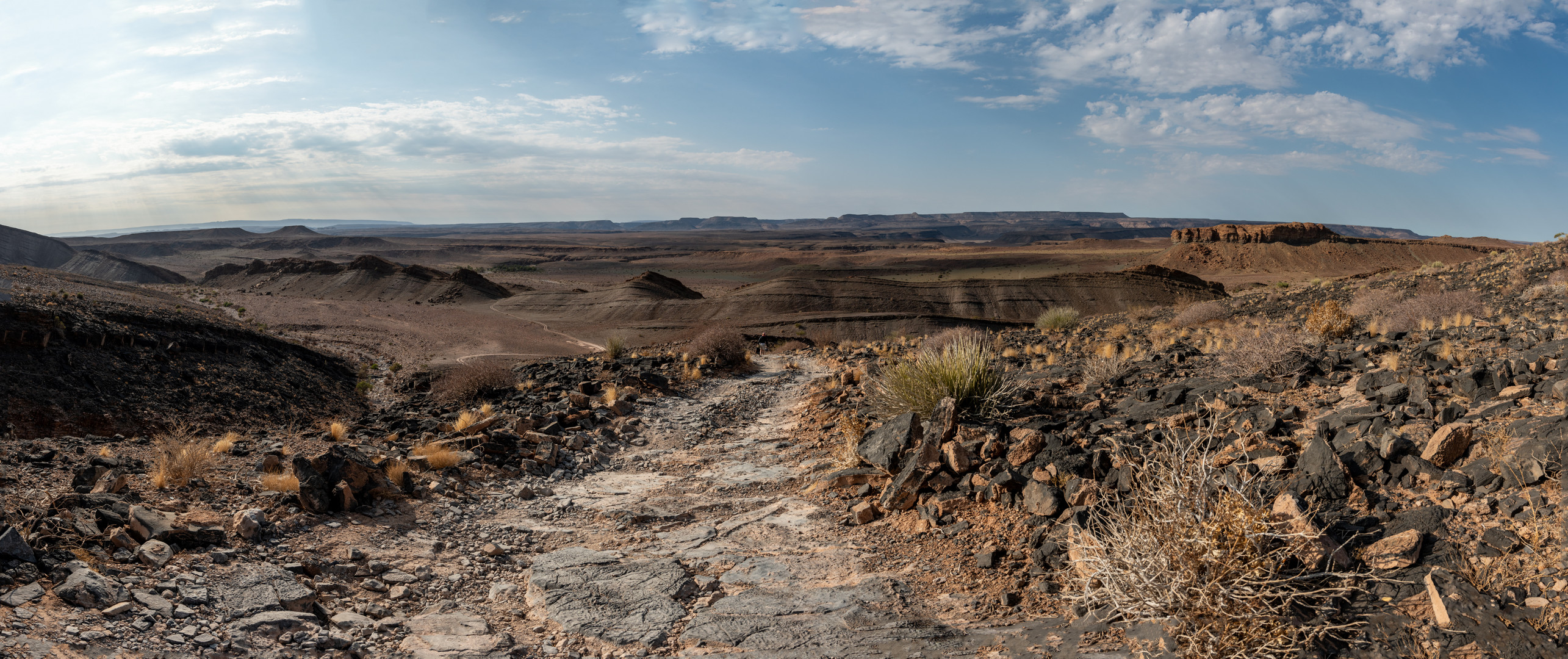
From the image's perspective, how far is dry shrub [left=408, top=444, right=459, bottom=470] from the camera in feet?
23.7

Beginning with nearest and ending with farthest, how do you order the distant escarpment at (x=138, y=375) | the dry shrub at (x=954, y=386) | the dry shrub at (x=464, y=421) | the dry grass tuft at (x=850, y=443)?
the dry grass tuft at (x=850, y=443), the dry shrub at (x=954, y=386), the dry shrub at (x=464, y=421), the distant escarpment at (x=138, y=375)

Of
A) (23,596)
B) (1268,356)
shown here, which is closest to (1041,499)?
(1268,356)

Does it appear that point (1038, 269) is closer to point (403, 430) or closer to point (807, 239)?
point (403, 430)

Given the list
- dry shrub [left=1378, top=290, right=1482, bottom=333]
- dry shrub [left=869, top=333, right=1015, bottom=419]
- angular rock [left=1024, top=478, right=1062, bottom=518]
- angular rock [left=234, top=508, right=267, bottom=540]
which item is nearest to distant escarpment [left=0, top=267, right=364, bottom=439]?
angular rock [left=234, top=508, right=267, bottom=540]

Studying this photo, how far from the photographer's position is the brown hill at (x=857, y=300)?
43219 mm

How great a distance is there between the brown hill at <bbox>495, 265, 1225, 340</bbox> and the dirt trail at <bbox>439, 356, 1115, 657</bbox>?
31905 mm

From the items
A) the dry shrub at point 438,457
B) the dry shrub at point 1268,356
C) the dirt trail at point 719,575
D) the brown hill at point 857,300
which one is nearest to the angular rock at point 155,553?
the dirt trail at point 719,575

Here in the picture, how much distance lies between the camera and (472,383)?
14.5m

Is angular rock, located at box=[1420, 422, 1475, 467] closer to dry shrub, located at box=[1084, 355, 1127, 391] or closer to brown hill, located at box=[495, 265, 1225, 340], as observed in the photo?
dry shrub, located at box=[1084, 355, 1127, 391]

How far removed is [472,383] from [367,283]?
49.8 m

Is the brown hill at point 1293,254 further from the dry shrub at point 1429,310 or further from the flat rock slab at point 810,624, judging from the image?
the flat rock slab at point 810,624

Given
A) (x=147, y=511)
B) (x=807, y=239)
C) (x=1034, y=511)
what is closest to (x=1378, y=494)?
(x=1034, y=511)

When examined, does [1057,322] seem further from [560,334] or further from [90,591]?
[560,334]

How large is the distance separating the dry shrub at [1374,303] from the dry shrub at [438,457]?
45.8ft
